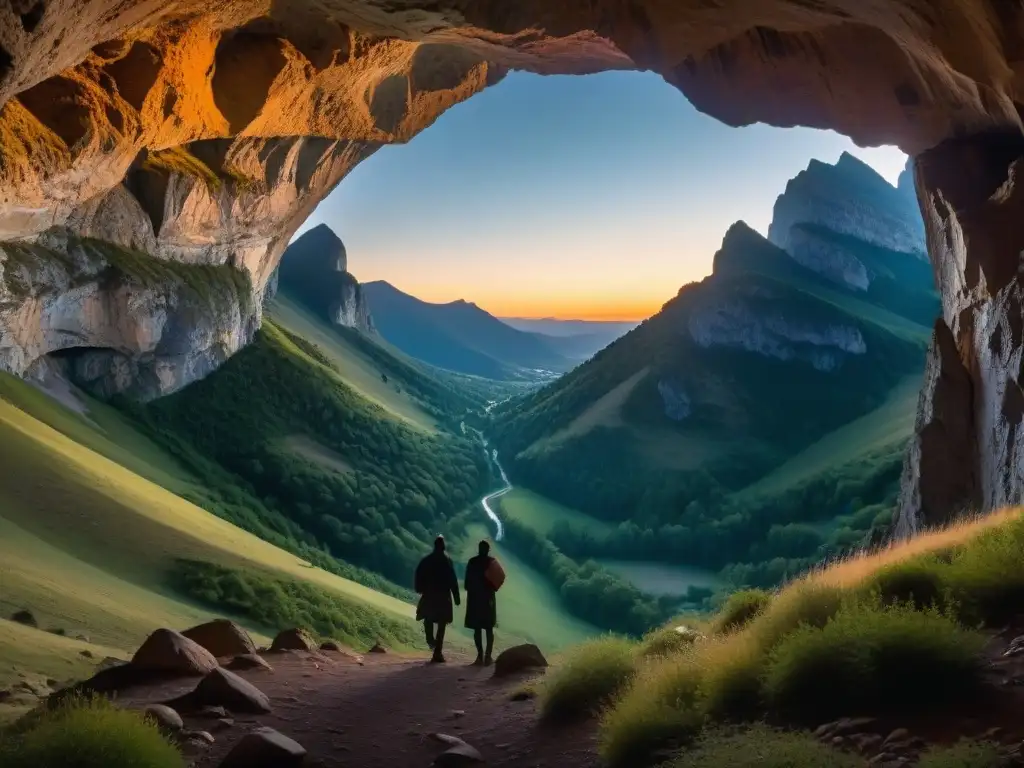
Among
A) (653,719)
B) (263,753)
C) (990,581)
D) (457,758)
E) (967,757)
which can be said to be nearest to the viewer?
(967,757)

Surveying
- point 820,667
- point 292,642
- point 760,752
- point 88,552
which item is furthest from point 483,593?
point 88,552

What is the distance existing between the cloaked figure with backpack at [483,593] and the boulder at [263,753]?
6.07 meters

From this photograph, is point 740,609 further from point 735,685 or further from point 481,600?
point 481,600

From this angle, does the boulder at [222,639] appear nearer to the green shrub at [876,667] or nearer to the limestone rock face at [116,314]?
the green shrub at [876,667]

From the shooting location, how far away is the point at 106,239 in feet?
161

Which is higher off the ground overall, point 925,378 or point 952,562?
point 925,378

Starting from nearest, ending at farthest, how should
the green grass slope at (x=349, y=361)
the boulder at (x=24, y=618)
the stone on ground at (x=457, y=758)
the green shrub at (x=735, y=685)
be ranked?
the green shrub at (x=735, y=685) < the stone on ground at (x=457, y=758) < the boulder at (x=24, y=618) < the green grass slope at (x=349, y=361)

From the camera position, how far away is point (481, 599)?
14.3 metres

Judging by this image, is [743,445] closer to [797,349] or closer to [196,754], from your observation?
[797,349]

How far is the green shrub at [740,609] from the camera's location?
11041mm

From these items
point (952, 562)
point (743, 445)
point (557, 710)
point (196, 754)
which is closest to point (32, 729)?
point (196, 754)

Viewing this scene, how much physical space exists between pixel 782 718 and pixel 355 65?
30846mm

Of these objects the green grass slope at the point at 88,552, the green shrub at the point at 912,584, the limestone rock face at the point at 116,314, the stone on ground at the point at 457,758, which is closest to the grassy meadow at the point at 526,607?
the green grass slope at the point at 88,552

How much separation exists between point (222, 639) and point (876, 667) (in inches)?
465
